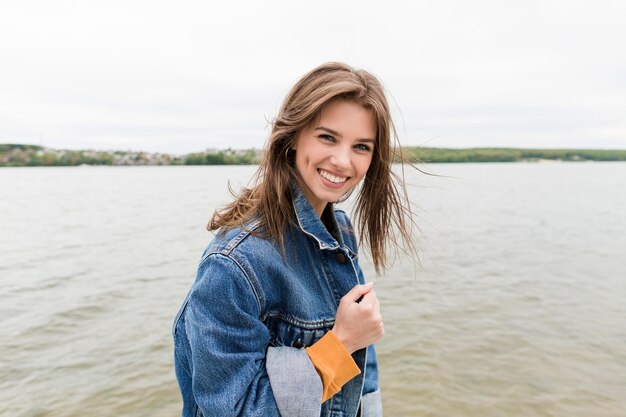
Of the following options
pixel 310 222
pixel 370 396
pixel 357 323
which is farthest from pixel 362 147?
pixel 370 396

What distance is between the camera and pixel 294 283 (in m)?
1.80

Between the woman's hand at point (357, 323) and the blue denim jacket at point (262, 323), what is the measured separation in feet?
0.50

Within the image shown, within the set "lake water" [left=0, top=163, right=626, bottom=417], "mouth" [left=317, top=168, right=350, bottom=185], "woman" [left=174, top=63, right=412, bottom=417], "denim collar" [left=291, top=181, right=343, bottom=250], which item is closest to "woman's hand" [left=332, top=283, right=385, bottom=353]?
"woman" [left=174, top=63, right=412, bottom=417]

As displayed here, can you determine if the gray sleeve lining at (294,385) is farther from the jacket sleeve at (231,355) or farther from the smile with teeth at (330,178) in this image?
the smile with teeth at (330,178)

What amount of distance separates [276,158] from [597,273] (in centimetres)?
1149

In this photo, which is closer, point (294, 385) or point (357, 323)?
point (294, 385)

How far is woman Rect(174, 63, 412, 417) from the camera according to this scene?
5.05 ft

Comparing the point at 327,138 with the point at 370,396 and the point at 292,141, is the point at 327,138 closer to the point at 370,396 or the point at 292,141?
the point at 292,141

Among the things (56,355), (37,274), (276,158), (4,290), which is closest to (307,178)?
(276,158)

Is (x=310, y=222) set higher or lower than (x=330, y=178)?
lower

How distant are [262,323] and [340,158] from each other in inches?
29.9

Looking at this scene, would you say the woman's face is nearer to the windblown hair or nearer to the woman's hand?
the windblown hair

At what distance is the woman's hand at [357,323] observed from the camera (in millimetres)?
1737

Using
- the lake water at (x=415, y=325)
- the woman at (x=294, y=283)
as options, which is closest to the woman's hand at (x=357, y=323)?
the woman at (x=294, y=283)
